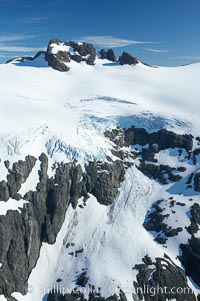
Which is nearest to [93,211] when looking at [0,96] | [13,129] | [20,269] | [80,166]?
[80,166]

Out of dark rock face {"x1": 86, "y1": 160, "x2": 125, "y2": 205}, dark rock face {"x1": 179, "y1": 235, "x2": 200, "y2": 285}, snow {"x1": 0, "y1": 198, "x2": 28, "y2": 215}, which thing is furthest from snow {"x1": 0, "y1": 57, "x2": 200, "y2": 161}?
dark rock face {"x1": 179, "y1": 235, "x2": 200, "y2": 285}

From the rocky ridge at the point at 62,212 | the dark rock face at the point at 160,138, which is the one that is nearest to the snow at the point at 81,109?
the dark rock face at the point at 160,138

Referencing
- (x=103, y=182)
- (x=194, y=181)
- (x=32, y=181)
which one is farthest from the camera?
(x=194, y=181)

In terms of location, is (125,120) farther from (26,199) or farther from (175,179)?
(26,199)

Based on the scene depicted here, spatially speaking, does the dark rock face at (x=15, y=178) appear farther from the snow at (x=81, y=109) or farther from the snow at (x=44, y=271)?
the snow at (x=44, y=271)

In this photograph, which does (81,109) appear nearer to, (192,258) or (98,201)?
(98,201)

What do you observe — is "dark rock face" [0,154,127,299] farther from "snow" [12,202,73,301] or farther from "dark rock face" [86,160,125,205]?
"snow" [12,202,73,301]

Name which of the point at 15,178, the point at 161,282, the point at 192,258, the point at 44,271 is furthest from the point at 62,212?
the point at 192,258
